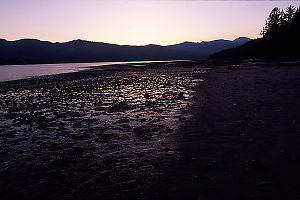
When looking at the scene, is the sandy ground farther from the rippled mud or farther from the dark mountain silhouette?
the dark mountain silhouette

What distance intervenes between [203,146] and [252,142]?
1972 millimetres

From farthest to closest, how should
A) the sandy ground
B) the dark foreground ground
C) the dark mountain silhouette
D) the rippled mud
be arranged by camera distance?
1. the dark mountain silhouette
2. the rippled mud
3. the dark foreground ground
4. the sandy ground

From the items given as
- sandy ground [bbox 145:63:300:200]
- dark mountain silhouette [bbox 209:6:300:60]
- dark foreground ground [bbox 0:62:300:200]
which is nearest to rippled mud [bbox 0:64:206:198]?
dark foreground ground [bbox 0:62:300:200]

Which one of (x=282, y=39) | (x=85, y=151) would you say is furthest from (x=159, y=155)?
(x=282, y=39)

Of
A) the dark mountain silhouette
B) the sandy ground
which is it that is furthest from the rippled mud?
the dark mountain silhouette

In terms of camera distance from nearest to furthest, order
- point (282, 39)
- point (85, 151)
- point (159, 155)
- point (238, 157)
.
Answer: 1. point (238, 157)
2. point (159, 155)
3. point (85, 151)
4. point (282, 39)

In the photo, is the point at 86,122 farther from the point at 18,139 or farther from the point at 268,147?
the point at 268,147

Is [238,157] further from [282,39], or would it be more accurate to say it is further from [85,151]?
[282,39]

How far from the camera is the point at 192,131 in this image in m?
10.6

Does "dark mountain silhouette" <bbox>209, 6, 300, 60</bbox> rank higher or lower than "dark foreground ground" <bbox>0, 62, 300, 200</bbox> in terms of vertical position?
higher

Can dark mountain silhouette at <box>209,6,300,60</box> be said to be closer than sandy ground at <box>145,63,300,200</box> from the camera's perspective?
No

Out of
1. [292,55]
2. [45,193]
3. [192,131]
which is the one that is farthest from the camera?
[292,55]

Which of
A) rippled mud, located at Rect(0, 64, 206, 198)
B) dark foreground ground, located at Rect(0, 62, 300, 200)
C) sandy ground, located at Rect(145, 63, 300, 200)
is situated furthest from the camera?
rippled mud, located at Rect(0, 64, 206, 198)

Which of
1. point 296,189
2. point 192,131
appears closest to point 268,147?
point 296,189
